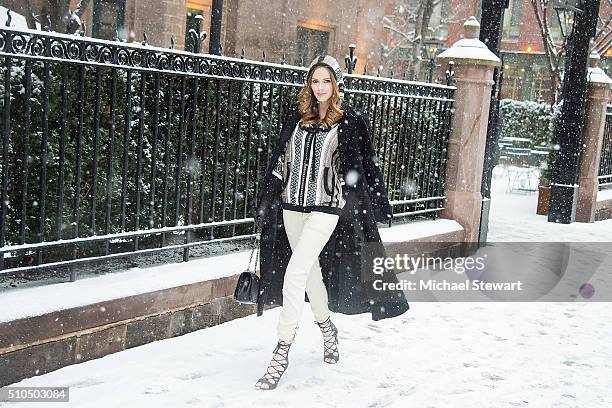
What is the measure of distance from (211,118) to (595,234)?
839cm

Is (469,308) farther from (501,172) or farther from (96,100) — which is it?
(501,172)

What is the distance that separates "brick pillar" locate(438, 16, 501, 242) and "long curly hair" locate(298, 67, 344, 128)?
4791mm

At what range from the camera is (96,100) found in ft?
16.7

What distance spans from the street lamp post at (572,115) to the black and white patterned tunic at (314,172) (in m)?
9.51

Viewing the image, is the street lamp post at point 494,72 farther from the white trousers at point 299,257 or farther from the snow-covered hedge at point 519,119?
the snow-covered hedge at point 519,119

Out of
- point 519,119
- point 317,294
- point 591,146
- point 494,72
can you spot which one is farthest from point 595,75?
point 519,119

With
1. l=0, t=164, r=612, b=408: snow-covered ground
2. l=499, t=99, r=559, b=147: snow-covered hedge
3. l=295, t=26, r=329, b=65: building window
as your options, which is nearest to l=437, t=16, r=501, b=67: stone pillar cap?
l=0, t=164, r=612, b=408: snow-covered ground

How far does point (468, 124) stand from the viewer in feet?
30.5

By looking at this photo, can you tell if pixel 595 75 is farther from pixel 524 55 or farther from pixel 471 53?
pixel 524 55

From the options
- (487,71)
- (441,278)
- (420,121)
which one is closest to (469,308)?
(441,278)

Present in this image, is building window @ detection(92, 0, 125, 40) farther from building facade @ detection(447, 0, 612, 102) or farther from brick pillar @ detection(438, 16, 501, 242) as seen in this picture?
building facade @ detection(447, 0, 612, 102)

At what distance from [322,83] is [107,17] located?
43.2 ft

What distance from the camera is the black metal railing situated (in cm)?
1480

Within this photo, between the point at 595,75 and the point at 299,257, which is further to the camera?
the point at 595,75
